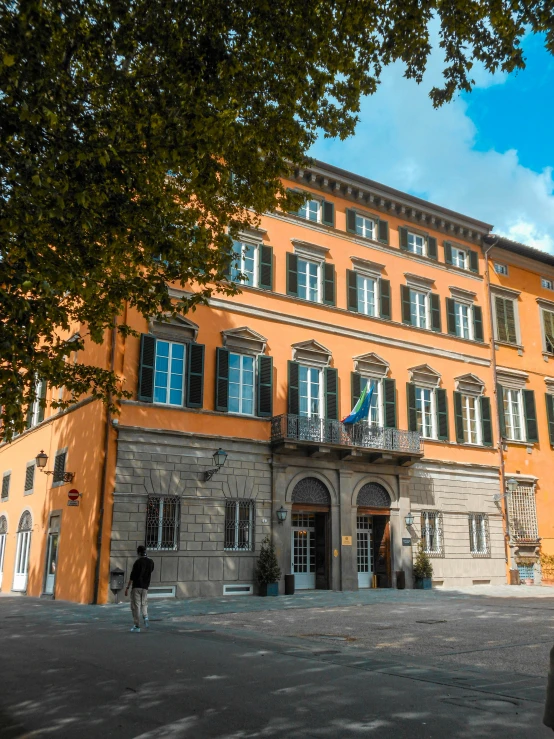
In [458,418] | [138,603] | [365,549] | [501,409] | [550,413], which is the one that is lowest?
[138,603]

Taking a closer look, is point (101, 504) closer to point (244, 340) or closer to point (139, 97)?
point (244, 340)

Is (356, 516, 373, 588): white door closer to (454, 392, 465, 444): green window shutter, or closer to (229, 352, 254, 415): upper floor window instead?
(454, 392, 465, 444): green window shutter

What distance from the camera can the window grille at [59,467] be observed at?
2190 centimetres

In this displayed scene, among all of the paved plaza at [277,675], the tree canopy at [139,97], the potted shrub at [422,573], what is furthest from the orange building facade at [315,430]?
the tree canopy at [139,97]

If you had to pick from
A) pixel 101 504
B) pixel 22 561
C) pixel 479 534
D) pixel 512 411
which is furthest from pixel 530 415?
pixel 22 561

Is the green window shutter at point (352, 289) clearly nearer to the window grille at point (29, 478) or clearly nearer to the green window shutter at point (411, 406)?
the green window shutter at point (411, 406)

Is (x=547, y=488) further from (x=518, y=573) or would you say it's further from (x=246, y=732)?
(x=246, y=732)

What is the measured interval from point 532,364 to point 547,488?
5276 millimetres

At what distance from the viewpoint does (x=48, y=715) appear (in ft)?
20.4

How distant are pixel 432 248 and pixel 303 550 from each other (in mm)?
13330

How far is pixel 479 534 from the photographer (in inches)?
1046

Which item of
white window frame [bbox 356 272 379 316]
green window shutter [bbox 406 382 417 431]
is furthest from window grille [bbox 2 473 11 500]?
green window shutter [bbox 406 382 417 431]

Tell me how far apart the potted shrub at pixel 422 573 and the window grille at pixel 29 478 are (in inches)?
545

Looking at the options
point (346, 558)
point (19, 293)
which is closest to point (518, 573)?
point (346, 558)
